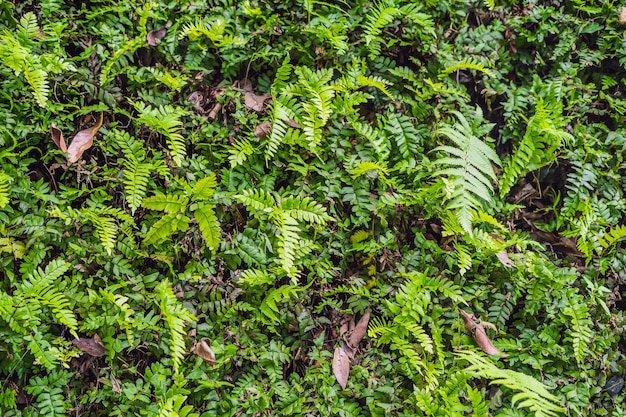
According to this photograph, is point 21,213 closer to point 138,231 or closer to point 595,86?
point 138,231

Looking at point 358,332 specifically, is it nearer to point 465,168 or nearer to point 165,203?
point 465,168

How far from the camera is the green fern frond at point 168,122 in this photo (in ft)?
8.98

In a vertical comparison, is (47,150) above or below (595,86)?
below

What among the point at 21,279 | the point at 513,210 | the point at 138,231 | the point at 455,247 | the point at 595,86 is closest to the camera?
the point at 21,279

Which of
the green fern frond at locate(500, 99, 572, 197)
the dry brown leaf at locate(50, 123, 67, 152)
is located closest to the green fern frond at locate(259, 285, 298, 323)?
the dry brown leaf at locate(50, 123, 67, 152)

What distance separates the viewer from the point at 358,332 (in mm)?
2824

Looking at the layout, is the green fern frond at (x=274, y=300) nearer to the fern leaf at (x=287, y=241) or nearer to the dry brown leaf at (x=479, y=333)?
the fern leaf at (x=287, y=241)

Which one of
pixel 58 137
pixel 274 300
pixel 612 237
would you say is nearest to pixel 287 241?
pixel 274 300

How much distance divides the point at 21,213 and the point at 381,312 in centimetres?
188

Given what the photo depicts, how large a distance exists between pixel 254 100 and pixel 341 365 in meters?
1.54

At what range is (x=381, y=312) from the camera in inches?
113

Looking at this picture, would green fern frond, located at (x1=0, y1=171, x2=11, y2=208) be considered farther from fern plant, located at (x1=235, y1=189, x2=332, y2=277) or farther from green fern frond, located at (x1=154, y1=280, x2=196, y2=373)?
fern plant, located at (x1=235, y1=189, x2=332, y2=277)

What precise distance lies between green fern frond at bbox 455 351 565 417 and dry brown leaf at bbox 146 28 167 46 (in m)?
2.36

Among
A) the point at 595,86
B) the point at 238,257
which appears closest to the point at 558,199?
the point at 595,86
